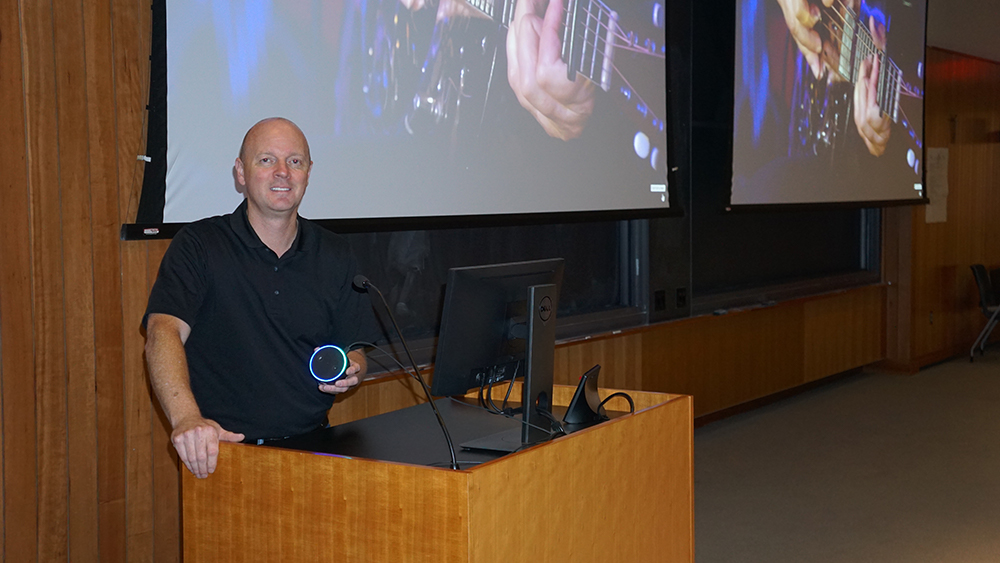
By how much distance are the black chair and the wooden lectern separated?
23.3 feet

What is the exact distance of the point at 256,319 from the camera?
92.0 inches

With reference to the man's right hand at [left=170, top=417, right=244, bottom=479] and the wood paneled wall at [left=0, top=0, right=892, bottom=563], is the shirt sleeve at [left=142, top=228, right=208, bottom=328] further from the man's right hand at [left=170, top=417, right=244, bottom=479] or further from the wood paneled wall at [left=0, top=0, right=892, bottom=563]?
the wood paneled wall at [left=0, top=0, right=892, bottom=563]

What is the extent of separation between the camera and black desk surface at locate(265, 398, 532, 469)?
2006 mm

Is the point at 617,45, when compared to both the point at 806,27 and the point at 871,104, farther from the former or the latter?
→ the point at 871,104

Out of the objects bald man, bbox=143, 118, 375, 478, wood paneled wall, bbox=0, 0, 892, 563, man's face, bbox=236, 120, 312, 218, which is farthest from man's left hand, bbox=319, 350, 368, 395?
wood paneled wall, bbox=0, 0, 892, 563

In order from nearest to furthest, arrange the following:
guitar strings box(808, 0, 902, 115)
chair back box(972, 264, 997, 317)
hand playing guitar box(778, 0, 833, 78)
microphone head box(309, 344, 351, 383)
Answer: microphone head box(309, 344, 351, 383) → hand playing guitar box(778, 0, 833, 78) → guitar strings box(808, 0, 902, 115) → chair back box(972, 264, 997, 317)

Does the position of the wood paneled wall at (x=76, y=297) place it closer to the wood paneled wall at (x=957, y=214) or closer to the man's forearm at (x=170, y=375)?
the man's forearm at (x=170, y=375)

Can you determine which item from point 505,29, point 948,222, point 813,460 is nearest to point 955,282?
point 948,222

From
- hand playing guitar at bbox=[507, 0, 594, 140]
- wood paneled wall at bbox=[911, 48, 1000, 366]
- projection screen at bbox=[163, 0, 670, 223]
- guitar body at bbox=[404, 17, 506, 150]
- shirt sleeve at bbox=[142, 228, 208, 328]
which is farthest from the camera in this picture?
wood paneled wall at bbox=[911, 48, 1000, 366]

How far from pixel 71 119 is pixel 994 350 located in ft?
28.6

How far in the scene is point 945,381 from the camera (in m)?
7.40

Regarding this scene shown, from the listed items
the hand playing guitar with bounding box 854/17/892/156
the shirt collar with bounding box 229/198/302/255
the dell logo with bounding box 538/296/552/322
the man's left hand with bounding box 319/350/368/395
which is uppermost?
the hand playing guitar with bounding box 854/17/892/156

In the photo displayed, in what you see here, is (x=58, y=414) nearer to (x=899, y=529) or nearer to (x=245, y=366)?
(x=245, y=366)

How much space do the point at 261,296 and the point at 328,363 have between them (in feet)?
1.39
